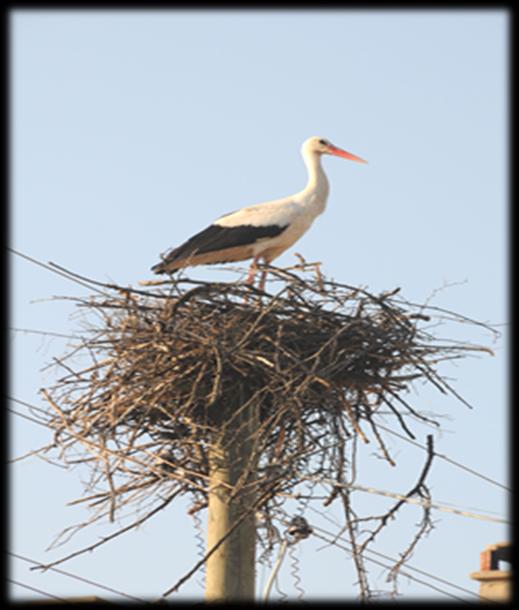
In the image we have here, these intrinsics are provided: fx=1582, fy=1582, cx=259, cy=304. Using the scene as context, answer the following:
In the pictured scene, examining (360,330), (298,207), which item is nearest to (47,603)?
(360,330)

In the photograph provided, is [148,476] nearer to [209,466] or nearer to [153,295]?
[209,466]

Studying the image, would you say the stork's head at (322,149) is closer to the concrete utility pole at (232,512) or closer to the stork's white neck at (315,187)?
the stork's white neck at (315,187)

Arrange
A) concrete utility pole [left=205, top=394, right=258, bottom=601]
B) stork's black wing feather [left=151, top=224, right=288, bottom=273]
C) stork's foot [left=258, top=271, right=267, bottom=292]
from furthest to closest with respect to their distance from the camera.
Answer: stork's black wing feather [left=151, top=224, right=288, bottom=273] < stork's foot [left=258, top=271, right=267, bottom=292] < concrete utility pole [left=205, top=394, right=258, bottom=601]

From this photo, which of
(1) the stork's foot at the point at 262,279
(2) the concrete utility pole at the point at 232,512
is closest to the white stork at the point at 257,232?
(1) the stork's foot at the point at 262,279

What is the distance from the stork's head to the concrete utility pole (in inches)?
151

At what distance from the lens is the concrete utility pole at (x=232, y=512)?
715 centimetres

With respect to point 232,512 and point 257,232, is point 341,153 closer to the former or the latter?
point 257,232

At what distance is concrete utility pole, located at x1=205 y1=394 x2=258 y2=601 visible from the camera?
715cm

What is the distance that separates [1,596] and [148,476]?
1928mm

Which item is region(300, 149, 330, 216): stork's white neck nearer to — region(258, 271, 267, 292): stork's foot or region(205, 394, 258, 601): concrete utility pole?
region(258, 271, 267, 292): stork's foot

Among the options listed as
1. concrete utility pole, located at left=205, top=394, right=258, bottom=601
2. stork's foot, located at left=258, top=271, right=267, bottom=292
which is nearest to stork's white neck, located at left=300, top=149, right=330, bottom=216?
stork's foot, located at left=258, top=271, right=267, bottom=292

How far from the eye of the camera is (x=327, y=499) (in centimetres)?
735

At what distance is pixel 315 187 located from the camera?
1055cm

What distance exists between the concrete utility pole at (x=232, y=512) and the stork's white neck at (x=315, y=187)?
3.03 metres
